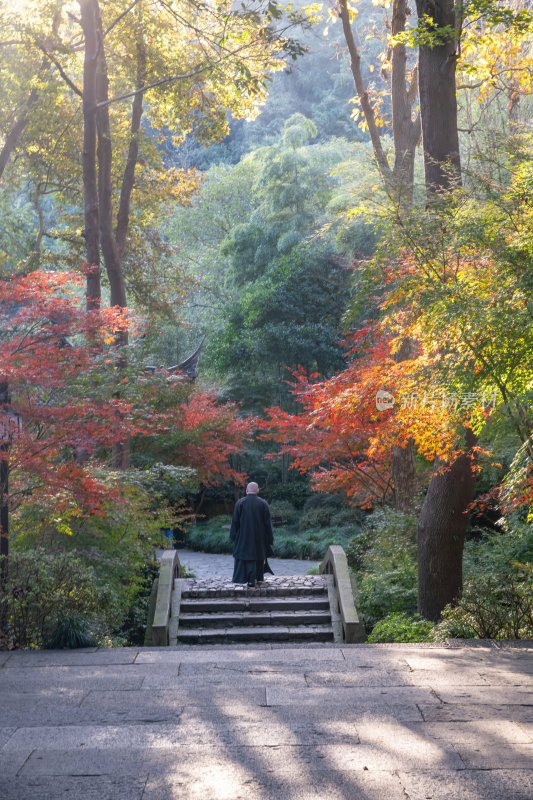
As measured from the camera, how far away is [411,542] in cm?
1062

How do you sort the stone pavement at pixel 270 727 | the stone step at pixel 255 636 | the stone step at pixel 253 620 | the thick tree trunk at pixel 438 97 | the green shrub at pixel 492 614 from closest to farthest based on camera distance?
the stone pavement at pixel 270 727
the green shrub at pixel 492 614
the thick tree trunk at pixel 438 97
the stone step at pixel 255 636
the stone step at pixel 253 620

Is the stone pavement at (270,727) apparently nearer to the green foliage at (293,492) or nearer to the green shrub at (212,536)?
the green shrub at (212,536)

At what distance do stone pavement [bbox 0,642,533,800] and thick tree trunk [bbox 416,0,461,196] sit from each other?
504 cm

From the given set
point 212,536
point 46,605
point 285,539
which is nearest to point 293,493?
point 212,536

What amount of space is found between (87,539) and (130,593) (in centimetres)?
92

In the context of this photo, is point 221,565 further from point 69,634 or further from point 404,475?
point 69,634

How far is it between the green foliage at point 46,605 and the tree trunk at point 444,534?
A: 3.66 metres

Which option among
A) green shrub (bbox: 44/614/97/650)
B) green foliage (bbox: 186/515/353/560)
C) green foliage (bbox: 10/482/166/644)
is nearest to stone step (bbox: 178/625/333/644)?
green foliage (bbox: 10/482/166/644)

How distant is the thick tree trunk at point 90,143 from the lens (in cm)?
1197

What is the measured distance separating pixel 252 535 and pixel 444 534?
290 centimetres

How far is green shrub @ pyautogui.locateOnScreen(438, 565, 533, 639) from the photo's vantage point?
20.2ft

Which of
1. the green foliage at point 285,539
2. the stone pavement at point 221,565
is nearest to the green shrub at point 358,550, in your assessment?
the stone pavement at point 221,565

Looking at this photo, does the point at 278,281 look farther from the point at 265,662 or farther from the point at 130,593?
the point at 265,662

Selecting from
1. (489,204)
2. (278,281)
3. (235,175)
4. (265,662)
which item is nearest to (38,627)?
(265,662)
